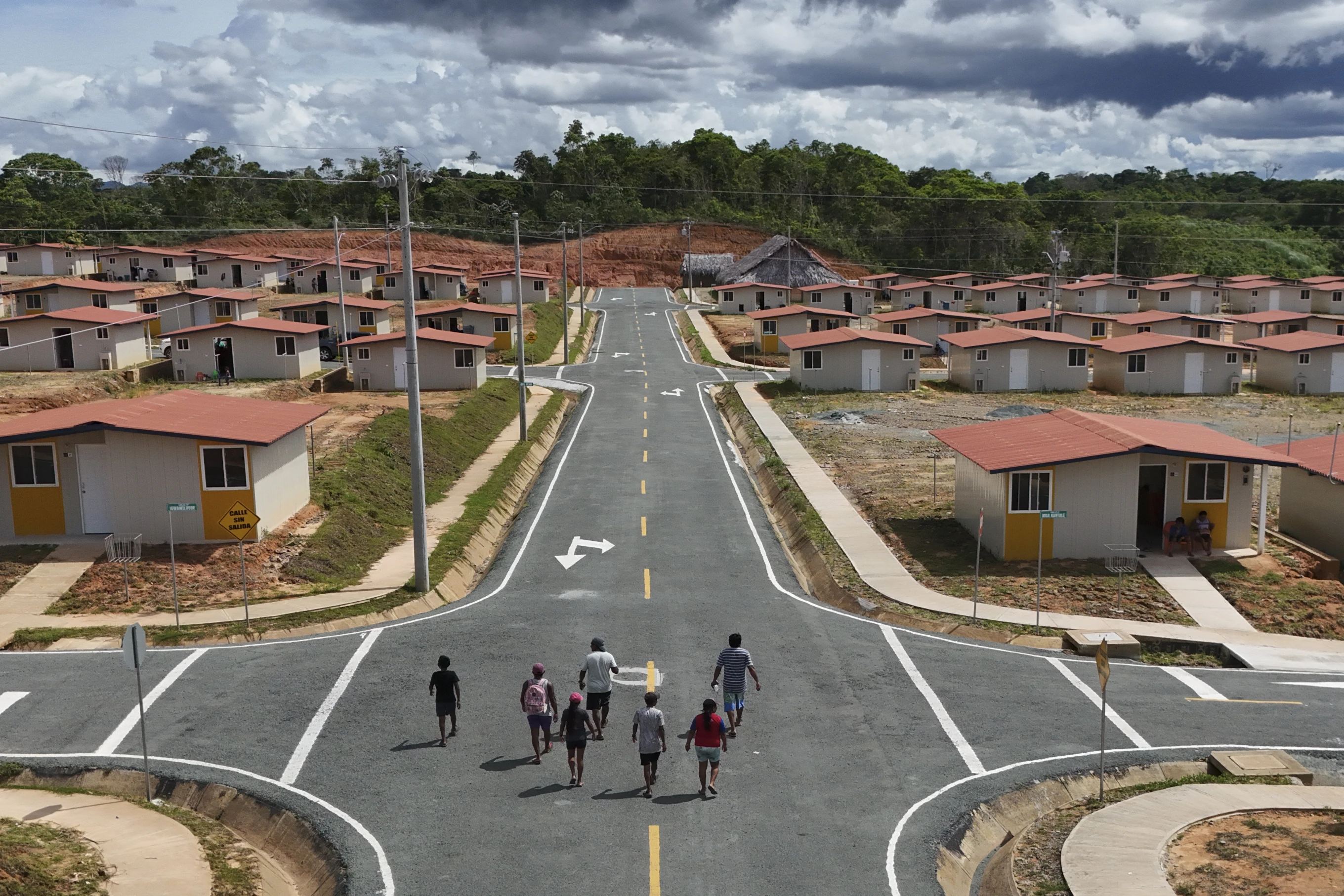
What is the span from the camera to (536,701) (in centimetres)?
1636

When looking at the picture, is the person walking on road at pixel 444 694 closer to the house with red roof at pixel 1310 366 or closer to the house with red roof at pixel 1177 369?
the house with red roof at pixel 1177 369

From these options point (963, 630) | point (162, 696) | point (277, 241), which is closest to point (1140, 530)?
point (963, 630)

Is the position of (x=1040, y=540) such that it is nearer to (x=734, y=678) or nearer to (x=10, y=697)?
(x=734, y=678)

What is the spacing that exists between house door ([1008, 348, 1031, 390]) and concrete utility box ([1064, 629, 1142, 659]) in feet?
140

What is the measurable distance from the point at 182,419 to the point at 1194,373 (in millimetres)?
53396

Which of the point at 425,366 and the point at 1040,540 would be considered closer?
the point at 1040,540

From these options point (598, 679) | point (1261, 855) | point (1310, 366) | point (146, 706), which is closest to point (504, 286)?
point (1310, 366)

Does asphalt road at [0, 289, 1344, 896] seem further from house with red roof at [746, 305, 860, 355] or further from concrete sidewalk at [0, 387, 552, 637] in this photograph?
house with red roof at [746, 305, 860, 355]

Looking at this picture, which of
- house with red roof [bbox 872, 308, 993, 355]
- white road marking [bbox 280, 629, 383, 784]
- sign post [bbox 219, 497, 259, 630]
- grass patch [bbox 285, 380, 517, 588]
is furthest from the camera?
house with red roof [bbox 872, 308, 993, 355]

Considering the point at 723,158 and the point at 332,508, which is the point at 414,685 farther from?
the point at 723,158

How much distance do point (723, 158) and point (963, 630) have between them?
6186 inches

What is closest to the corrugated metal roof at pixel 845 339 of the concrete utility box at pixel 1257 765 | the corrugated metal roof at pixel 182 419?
the corrugated metal roof at pixel 182 419

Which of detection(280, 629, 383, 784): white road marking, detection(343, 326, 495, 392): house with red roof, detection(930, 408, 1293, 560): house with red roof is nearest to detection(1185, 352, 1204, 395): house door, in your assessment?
detection(930, 408, 1293, 560): house with red roof

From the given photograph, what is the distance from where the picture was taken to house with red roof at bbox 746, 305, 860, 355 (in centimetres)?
7544
